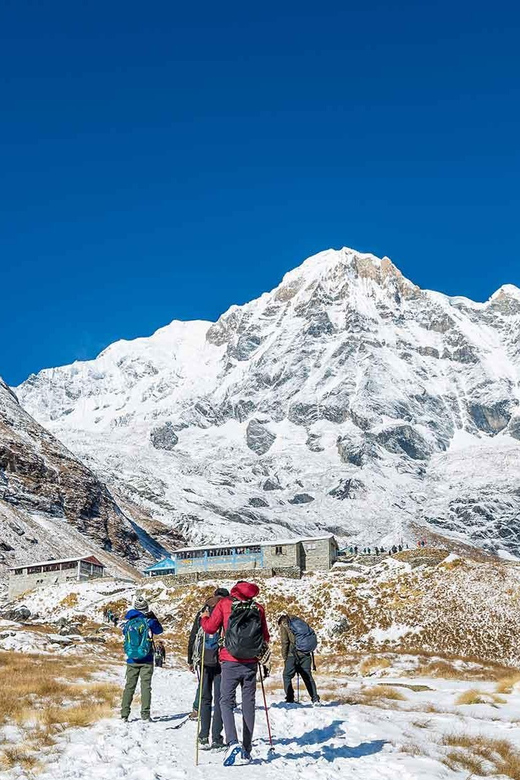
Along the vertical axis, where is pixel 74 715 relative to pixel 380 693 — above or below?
above

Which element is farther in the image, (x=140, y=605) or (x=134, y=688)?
(x=140, y=605)

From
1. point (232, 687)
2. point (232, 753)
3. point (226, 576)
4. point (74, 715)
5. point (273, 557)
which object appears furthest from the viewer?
point (273, 557)

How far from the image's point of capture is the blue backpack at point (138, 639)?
49.2 feet

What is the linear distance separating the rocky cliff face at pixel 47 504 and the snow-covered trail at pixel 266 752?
90.8 meters

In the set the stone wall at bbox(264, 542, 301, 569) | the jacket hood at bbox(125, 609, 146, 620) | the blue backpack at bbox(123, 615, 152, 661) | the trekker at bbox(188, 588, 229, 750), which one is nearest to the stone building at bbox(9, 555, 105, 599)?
the stone wall at bbox(264, 542, 301, 569)

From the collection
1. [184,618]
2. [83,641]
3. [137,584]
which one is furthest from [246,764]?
[137,584]

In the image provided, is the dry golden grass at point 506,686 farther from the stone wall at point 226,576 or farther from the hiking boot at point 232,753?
the stone wall at point 226,576

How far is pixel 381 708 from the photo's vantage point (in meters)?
17.8

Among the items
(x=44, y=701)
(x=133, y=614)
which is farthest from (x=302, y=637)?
(x=44, y=701)

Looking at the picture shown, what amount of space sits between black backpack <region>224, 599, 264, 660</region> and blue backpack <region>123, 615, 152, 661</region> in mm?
3937

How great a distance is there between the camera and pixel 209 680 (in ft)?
43.6

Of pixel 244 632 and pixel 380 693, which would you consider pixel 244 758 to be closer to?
pixel 244 632

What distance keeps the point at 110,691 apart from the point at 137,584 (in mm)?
41099

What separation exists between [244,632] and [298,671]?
7.19 metres
